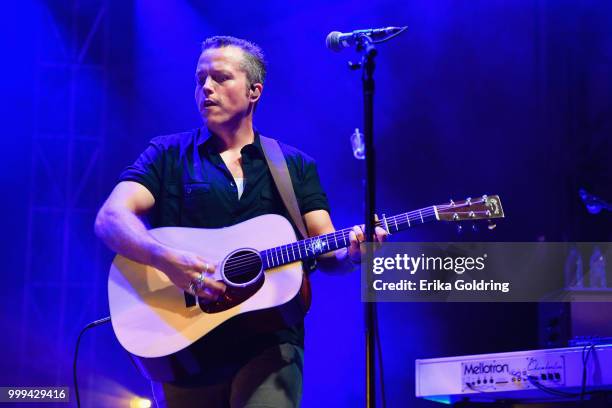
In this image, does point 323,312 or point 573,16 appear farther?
point 573,16

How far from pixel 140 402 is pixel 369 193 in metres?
4.37

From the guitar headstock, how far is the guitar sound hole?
0.94 metres

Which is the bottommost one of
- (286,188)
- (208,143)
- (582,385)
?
(582,385)

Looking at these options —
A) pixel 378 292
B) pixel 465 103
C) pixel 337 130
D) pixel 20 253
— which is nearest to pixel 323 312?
pixel 378 292

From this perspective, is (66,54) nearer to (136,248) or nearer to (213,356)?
(136,248)

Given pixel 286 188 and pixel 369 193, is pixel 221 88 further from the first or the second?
pixel 369 193

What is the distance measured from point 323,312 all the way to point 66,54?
334 centimetres

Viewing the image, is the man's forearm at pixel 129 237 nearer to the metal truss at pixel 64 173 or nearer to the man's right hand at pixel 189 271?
the man's right hand at pixel 189 271

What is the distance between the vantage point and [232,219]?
3543mm

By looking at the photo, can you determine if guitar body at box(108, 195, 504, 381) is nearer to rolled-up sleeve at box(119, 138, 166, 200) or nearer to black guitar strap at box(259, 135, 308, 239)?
black guitar strap at box(259, 135, 308, 239)

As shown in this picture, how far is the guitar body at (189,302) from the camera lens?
322 cm

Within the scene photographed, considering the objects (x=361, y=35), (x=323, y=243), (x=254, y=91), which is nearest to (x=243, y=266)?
(x=323, y=243)

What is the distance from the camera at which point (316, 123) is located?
6.85m

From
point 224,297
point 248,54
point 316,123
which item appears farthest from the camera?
point 316,123
